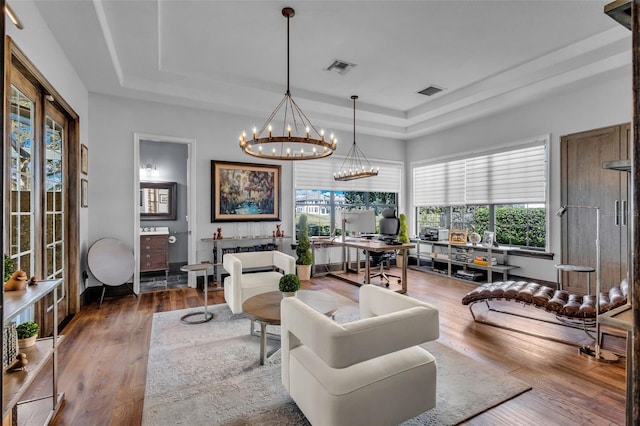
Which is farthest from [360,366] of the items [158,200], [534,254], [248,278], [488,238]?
[158,200]

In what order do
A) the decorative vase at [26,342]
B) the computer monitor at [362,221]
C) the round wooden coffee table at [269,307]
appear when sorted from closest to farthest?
the decorative vase at [26,342]
the round wooden coffee table at [269,307]
the computer monitor at [362,221]

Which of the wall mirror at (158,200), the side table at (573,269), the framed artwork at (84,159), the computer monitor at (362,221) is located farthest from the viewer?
the wall mirror at (158,200)

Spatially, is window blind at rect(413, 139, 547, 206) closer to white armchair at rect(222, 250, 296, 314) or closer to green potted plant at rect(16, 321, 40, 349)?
white armchair at rect(222, 250, 296, 314)

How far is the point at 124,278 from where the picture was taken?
185 inches

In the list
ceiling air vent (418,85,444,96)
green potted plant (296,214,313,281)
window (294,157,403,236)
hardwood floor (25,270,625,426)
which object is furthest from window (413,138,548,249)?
green potted plant (296,214,313,281)

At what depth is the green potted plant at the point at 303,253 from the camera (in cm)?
603

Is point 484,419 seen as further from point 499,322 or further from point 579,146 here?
point 579,146

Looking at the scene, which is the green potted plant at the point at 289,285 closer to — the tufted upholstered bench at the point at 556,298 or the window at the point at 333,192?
the tufted upholstered bench at the point at 556,298

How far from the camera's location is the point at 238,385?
2.46 m

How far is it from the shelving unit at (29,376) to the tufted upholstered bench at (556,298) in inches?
150

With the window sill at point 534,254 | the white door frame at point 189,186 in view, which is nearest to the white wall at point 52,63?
the white door frame at point 189,186

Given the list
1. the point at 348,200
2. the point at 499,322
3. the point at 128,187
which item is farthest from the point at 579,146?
the point at 128,187

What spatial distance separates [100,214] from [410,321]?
4.89m

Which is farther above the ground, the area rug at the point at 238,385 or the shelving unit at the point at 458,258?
the shelving unit at the point at 458,258
